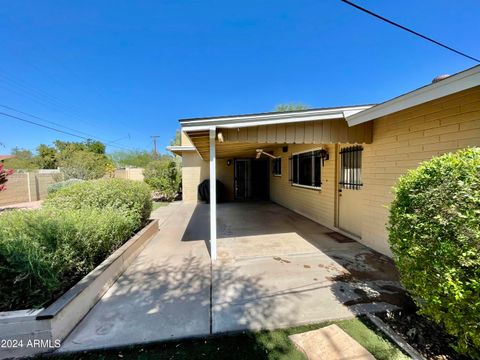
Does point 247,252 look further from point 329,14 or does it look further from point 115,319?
point 329,14

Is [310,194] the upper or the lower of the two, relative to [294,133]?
lower

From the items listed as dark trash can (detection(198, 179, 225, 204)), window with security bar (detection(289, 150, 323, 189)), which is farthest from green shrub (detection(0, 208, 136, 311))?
dark trash can (detection(198, 179, 225, 204))

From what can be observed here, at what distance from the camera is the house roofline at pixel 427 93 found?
2.41 metres

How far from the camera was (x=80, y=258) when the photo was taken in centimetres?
307

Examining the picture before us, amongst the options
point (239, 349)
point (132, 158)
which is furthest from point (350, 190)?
point (132, 158)

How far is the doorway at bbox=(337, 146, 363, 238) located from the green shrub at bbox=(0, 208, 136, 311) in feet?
16.3

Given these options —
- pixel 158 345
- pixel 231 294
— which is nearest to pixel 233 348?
pixel 158 345

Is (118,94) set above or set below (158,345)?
above

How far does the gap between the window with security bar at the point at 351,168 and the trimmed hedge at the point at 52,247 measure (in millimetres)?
4956

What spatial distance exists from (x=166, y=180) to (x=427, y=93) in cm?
1211

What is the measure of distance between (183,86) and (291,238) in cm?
1519

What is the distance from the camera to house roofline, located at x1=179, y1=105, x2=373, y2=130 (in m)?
3.76

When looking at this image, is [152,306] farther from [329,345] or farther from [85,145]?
[85,145]

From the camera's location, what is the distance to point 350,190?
541 cm
